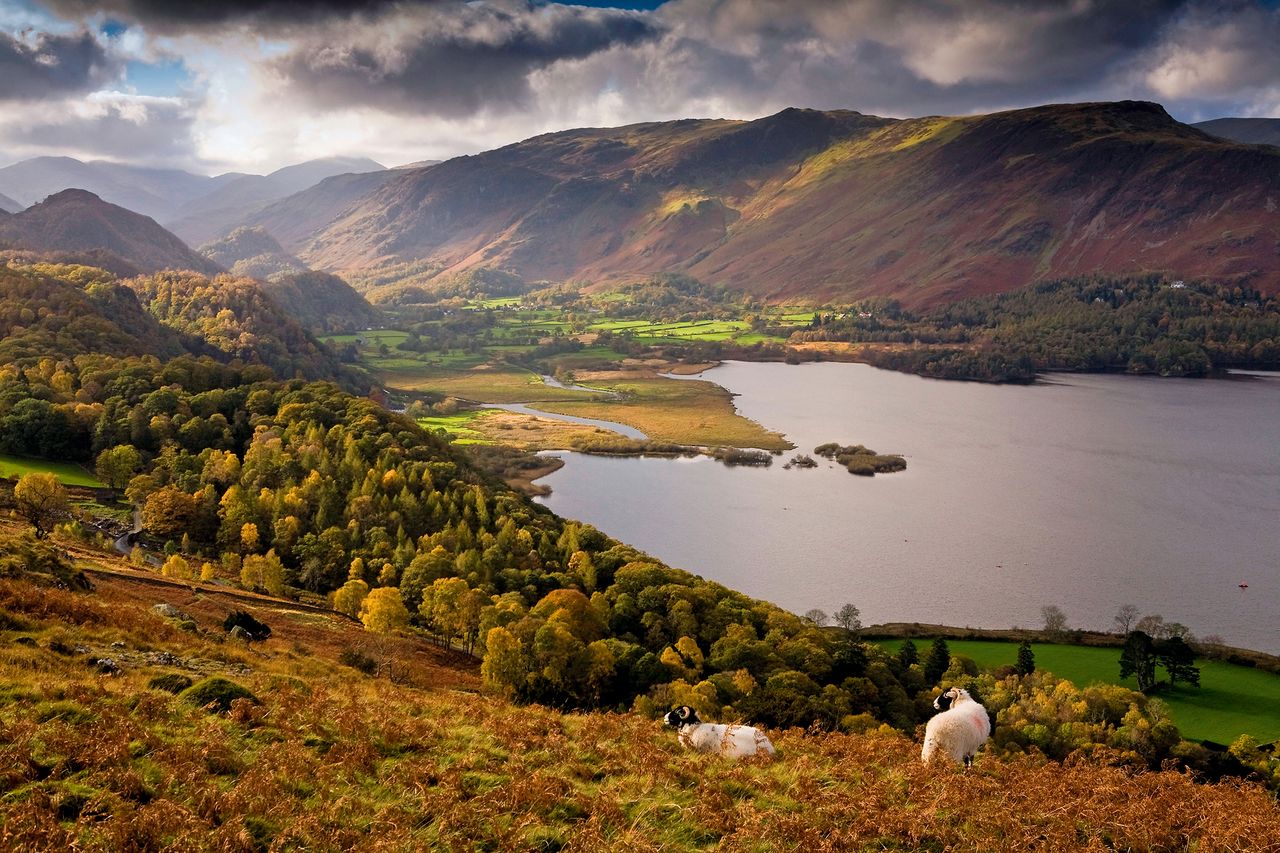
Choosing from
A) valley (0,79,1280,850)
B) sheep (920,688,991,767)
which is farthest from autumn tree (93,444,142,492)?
sheep (920,688,991,767)

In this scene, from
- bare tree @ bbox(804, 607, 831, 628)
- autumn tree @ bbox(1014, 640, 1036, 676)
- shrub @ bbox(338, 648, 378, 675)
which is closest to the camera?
shrub @ bbox(338, 648, 378, 675)

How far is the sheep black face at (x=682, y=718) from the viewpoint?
15578mm

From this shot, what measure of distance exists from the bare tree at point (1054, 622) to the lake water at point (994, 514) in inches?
72.4

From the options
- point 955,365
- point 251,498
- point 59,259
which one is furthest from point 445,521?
point 59,259

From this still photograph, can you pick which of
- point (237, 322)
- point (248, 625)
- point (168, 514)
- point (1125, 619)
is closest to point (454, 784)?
point (248, 625)

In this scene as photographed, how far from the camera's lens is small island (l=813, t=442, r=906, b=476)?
9006 centimetres

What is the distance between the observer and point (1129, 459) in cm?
9206

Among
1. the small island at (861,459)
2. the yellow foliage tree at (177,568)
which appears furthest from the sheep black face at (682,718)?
the small island at (861,459)

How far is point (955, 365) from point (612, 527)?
114 m

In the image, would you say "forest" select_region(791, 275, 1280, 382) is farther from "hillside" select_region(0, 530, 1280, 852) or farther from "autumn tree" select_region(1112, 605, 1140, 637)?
"hillside" select_region(0, 530, 1280, 852)

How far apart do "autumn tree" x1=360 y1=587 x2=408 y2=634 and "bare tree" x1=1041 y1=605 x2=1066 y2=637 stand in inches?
1484

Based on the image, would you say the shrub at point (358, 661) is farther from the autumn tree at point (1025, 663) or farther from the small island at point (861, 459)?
the small island at point (861, 459)

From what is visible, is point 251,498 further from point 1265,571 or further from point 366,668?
point 1265,571

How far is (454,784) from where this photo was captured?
36.1 feet
